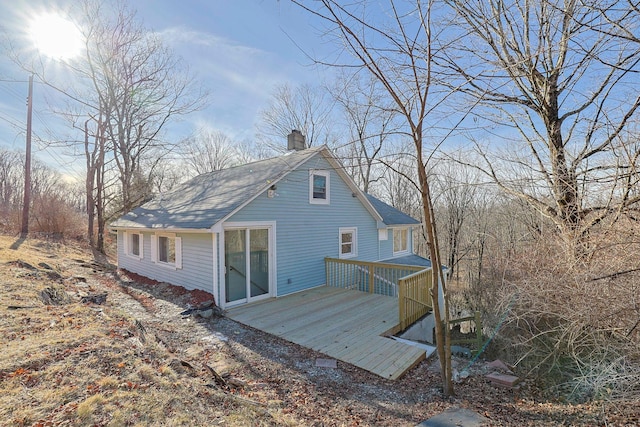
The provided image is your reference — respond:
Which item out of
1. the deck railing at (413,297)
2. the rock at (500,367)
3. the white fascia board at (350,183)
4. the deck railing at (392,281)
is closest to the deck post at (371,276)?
the deck railing at (392,281)

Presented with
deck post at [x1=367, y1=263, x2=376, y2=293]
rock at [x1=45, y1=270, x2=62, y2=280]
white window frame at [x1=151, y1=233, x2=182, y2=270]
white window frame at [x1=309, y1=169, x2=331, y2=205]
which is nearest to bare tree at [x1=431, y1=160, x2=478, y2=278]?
white window frame at [x1=309, y1=169, x2=331, y2=205]

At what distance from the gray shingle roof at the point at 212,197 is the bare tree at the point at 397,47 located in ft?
16.4

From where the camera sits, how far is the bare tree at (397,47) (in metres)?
3.14

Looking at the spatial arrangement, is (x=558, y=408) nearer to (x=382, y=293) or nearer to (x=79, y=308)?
(x=382, y=293)

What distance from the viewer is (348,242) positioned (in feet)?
37.8

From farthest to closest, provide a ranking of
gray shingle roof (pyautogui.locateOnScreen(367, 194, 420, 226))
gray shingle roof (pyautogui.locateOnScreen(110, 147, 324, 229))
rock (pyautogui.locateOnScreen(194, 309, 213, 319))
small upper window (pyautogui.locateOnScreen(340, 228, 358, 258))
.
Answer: gray shingle roof (pyautogui.locateOnScreen(367, 194, 420, 226))
small upper window (pyautogui.locateOnScreen(340, 228, 358, 258))
gray shingle roof (pyautogui.locateOnScreen(110, 147, 324, 229))
rock (pyautogui.locateOnScreen(194, 309, 213, 319))

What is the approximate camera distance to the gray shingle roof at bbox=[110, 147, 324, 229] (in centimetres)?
787

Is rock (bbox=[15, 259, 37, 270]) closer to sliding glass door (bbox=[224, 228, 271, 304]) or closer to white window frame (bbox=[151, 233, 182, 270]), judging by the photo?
white window frame (bbox=[151, 233, 182, 270])

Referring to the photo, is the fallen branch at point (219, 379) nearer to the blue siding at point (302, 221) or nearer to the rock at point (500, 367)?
the blue siding at point (302, 221)

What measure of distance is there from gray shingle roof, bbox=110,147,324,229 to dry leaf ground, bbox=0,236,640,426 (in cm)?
283

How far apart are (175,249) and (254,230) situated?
262 centimetres

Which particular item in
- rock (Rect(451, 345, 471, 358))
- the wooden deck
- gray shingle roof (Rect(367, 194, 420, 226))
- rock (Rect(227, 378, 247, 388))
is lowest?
rock (Rect(451, 345, 471, 358))

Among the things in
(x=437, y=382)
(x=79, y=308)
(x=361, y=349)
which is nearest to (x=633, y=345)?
(x=437, y=382)

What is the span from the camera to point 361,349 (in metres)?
5.36
